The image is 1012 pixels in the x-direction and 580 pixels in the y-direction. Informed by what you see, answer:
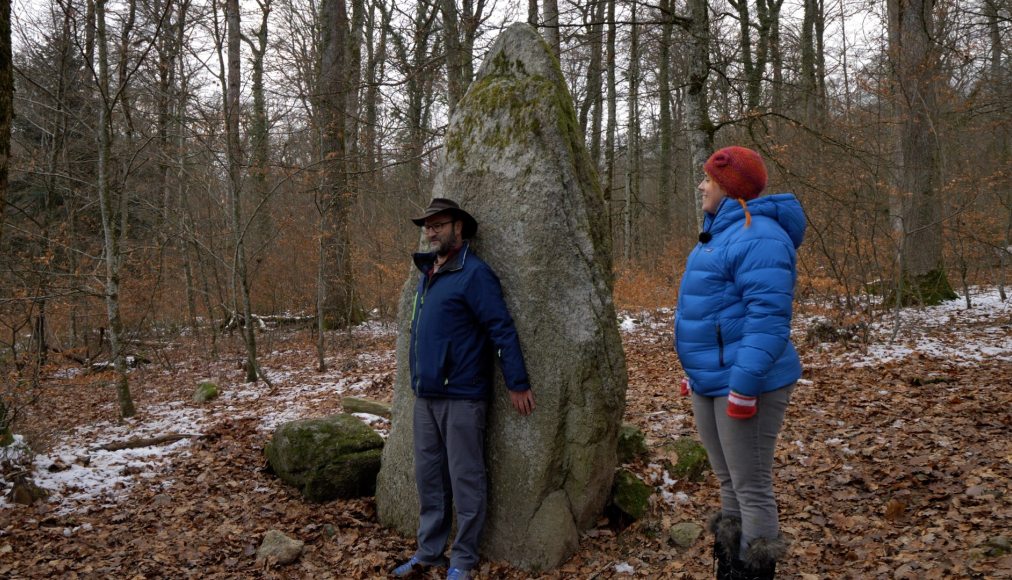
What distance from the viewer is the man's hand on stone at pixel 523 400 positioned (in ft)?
11.3

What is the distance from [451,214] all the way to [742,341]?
189 cm

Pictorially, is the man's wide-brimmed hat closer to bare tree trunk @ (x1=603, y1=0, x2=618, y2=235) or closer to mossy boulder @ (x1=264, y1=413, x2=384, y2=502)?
mossy boulder @ (x1=264, y1=413, x2=384, y2=502)

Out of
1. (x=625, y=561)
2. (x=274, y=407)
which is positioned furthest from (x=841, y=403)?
(x=274, y=407)

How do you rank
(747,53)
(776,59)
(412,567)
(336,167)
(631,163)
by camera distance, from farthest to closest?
(631,163), (747,53), (336,167), (776,59), (412,567)

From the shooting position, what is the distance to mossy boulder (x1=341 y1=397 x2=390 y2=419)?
20.0 feet

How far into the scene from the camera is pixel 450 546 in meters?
3.79

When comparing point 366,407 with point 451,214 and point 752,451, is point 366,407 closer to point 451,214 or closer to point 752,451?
point 451,214

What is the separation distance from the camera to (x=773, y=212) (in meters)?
2.57

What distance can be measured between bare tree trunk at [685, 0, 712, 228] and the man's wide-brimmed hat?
17.5 ft

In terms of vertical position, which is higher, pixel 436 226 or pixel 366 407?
pixel 436 226

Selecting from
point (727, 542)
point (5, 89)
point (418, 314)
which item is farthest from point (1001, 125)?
point (5, 89)

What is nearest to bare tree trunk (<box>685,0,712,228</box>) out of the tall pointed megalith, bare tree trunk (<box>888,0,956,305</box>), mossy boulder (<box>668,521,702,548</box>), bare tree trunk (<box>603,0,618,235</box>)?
bare tree trunk (<box>888,0,956,305</box>)

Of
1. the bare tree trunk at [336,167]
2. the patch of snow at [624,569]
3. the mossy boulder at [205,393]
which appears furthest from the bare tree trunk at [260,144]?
the patch of snow at [624,569]

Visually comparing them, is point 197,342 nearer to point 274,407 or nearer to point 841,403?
point 274,407
